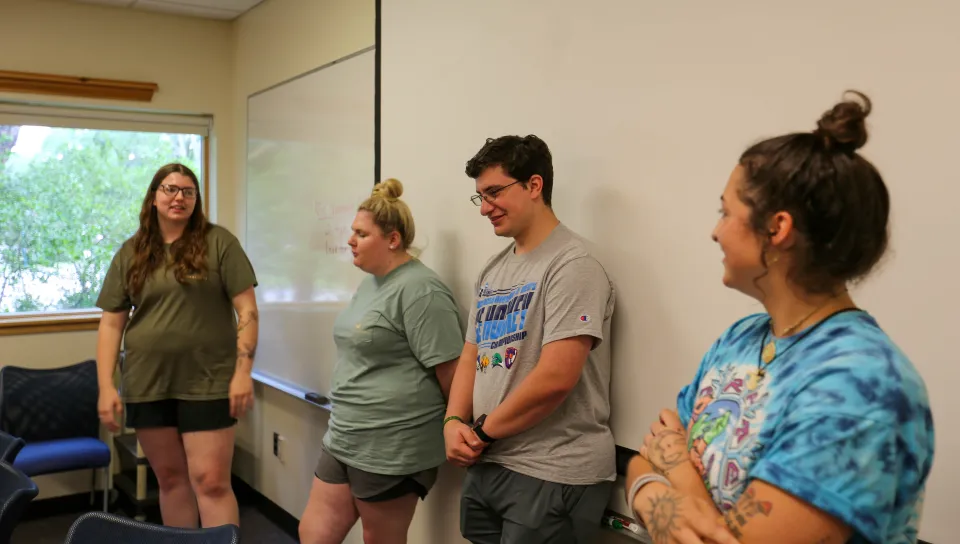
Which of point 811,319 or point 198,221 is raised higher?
point 198,221

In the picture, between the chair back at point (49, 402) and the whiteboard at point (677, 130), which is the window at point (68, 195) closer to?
the chair back at point (49, 402)

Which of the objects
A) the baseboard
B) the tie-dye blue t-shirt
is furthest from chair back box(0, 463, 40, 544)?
the baseboard

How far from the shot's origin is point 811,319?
965 millimetres

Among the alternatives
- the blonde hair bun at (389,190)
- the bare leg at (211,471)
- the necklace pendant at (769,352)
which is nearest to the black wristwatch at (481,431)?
the blonde hair bun at (389,190)

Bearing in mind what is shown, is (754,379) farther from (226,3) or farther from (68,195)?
(68,195)

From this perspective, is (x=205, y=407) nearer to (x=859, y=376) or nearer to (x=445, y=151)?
(x=445, y=151)

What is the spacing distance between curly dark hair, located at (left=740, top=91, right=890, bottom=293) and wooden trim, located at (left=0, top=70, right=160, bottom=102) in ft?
12.5

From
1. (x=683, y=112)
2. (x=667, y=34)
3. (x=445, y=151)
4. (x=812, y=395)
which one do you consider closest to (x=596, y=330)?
(x=683, y=112)

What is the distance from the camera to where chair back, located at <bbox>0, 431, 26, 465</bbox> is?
1.96 metres

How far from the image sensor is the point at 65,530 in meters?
3.60

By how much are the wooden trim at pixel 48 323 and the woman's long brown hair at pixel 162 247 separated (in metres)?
1.62

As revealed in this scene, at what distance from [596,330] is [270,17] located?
284 cm

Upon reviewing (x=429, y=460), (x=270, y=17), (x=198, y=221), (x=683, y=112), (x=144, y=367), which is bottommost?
(x=429, y=460)

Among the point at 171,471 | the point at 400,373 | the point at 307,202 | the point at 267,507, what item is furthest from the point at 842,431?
the point at 267,507
